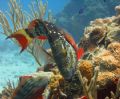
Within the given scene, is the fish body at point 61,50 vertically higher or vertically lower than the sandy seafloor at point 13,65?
higher

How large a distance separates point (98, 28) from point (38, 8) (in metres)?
3.86

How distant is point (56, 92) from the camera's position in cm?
297

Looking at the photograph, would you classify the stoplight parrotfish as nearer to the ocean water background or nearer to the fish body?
the fish body

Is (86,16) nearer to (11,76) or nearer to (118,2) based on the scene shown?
(118,2)

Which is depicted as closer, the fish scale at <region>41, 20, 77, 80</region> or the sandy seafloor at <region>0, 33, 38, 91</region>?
the fish scale at <region>41, 20, 77, 80</region>

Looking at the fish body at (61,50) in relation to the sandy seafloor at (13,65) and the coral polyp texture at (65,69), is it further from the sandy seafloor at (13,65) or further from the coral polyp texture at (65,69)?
the sandy seafloor at (13,65)

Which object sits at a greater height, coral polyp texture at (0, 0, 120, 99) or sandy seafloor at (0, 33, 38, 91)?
coral polyp texture at (0, 0, 120, 99)

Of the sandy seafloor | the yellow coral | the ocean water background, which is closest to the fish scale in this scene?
the yellow coral

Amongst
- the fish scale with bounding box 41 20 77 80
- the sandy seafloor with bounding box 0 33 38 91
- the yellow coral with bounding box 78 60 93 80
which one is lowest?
the sandy seafloor with bounding box 0 33 38 91

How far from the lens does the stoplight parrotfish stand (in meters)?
2.13

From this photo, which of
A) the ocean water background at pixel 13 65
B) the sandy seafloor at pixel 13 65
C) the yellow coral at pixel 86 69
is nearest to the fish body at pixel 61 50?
the yellow coral at pixel 86 69

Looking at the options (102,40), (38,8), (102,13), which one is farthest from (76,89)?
(102,13)

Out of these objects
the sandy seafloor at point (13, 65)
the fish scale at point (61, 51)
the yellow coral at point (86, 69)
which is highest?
the fish scale at point (61, 51)

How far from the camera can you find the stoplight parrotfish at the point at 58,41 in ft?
7.00
